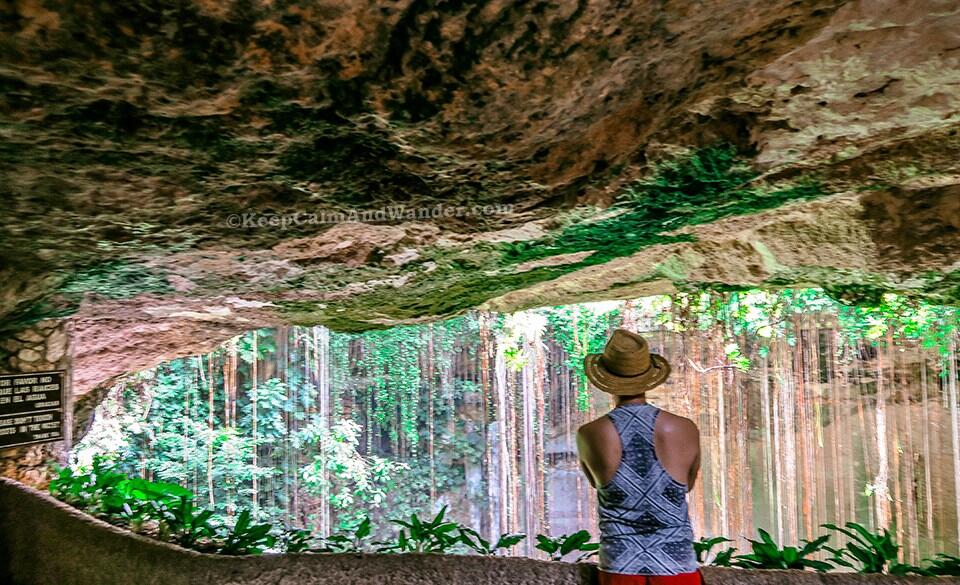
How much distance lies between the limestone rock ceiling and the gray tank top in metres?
0.92

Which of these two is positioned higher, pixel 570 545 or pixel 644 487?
pixel 644 487

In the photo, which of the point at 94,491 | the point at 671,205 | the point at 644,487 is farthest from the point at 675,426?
the point at 94,491

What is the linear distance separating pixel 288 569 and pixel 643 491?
4.37 ft

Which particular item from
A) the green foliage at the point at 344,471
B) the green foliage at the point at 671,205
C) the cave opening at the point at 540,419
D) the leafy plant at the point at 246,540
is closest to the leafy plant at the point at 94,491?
the leafy plant at the point at 246,540

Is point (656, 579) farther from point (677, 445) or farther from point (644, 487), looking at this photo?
point (677, 445)

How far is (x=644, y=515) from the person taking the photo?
66.5 inches

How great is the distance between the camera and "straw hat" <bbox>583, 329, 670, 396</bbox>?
1867 mm

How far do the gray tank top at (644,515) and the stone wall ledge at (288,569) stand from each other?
37cm

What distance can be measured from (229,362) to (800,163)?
28.3 ft

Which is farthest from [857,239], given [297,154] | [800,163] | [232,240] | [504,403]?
[504,403]

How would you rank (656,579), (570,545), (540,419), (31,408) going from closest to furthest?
1. (656,579)
2. (570,545)
3. (31,408)
4. (540,419)

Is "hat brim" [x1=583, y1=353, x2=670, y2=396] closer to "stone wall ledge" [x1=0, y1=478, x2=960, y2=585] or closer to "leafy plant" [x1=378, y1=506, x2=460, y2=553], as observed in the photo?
"stone wall ledge" [x1=0, y1=478, x2=960, y2=585]

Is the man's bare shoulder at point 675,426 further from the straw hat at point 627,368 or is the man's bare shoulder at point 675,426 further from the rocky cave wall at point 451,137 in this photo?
the rocky cave wall at point 451,137

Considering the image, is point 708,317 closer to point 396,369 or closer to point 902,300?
point 902,300
